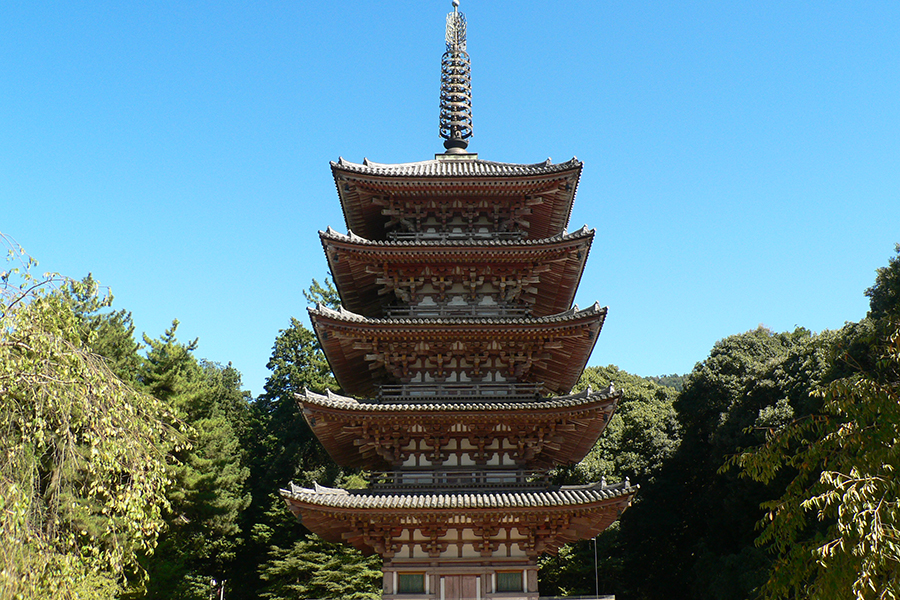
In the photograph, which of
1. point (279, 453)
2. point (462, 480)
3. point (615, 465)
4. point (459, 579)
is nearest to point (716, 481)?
point (615, 465)

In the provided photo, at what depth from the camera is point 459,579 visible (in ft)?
46.3

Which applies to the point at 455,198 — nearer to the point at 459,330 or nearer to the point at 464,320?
the point at 464,320

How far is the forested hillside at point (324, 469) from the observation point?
725cm

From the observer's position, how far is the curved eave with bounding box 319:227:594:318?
1627 cm

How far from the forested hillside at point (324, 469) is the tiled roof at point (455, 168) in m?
7.53

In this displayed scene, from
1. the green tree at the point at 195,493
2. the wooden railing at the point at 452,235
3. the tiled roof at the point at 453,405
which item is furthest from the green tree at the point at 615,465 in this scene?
the tiled roof at the point at 453,405

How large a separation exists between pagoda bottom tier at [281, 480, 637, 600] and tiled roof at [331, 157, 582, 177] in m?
7.88

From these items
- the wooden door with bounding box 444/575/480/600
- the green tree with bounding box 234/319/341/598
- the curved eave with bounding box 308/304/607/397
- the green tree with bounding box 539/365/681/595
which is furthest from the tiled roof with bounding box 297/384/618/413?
the green tree with bounding box 234/319/341/598

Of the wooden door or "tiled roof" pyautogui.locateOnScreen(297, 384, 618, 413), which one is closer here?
the wooden door

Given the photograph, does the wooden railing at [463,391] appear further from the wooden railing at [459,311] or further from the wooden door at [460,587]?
the wooden door at [460,587]

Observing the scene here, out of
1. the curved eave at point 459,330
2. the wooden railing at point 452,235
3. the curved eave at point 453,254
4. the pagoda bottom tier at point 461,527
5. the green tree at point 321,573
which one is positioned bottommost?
the green tree at point 321,573

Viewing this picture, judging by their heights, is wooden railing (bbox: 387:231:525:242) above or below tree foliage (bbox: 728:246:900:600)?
above

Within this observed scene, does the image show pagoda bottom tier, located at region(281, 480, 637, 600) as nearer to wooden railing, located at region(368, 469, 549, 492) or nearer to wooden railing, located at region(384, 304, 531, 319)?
wooden railing, located at region(368, 469, 549, 492)

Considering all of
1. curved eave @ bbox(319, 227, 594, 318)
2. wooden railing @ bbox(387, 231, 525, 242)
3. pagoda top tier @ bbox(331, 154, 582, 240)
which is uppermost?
pagoda top tier @ bbox(331, 154, 582, 240)
